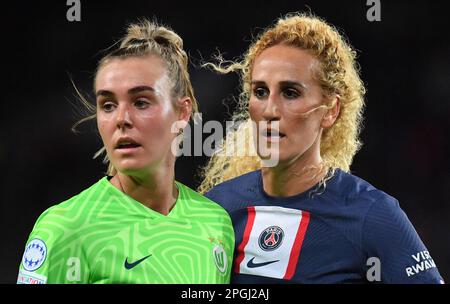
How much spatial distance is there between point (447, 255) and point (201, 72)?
8.37ft

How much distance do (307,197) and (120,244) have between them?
3.01 ft

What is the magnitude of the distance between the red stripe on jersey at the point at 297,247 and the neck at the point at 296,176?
15 cm

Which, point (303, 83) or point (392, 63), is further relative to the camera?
point (392, 63)

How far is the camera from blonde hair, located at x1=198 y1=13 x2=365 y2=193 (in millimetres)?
3121

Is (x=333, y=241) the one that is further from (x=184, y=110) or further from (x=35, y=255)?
(x=35, y=255)

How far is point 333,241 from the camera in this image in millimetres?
2969

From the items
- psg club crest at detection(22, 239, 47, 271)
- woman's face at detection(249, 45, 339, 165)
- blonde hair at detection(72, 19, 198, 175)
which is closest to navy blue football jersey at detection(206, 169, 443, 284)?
woman's face at detection(249, 45, 339, 165)

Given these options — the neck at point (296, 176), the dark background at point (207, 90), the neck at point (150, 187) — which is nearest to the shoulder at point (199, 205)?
the neck at point (150, 187)

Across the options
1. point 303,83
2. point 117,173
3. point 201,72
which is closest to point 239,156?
point 303,83

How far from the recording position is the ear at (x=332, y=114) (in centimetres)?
321
